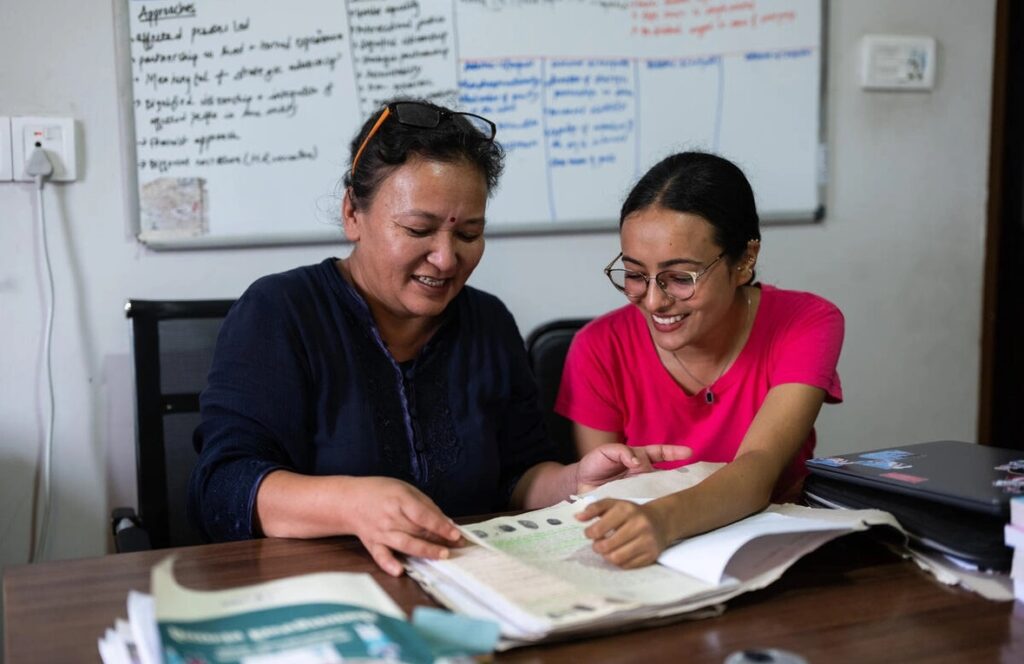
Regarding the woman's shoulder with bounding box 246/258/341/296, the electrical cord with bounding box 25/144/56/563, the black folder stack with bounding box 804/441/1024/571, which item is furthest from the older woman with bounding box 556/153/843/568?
the electrical cord with bounding box 25/144/56/563

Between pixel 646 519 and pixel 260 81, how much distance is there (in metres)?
1.43

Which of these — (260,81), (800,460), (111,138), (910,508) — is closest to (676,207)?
(800,460)

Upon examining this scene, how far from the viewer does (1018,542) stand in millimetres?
1043

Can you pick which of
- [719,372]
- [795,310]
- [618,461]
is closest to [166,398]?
[618,461]

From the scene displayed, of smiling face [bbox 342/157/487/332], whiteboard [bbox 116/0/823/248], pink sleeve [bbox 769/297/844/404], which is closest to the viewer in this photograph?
smiling face [bbox 342/157/487/332]

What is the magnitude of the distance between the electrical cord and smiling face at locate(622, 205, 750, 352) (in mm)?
1159

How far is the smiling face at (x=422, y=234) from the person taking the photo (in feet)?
4.77

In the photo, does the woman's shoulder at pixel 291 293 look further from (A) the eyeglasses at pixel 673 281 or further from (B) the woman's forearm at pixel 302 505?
(A) the eyeglasses at pixel 673 281

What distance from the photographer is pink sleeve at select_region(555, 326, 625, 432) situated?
173 centimetres

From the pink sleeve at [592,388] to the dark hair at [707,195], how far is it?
0.77 feet

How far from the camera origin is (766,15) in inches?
97.8

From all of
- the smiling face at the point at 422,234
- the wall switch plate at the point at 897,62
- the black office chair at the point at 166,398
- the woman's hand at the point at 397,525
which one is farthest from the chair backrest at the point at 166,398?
the wall switch plate at the point at 897,62

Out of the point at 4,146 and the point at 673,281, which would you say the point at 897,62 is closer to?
the point at 673,281

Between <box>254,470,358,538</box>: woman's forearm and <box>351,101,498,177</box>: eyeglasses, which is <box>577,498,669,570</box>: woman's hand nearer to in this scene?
<box>254,470,358,538</box>: woman's forearm
